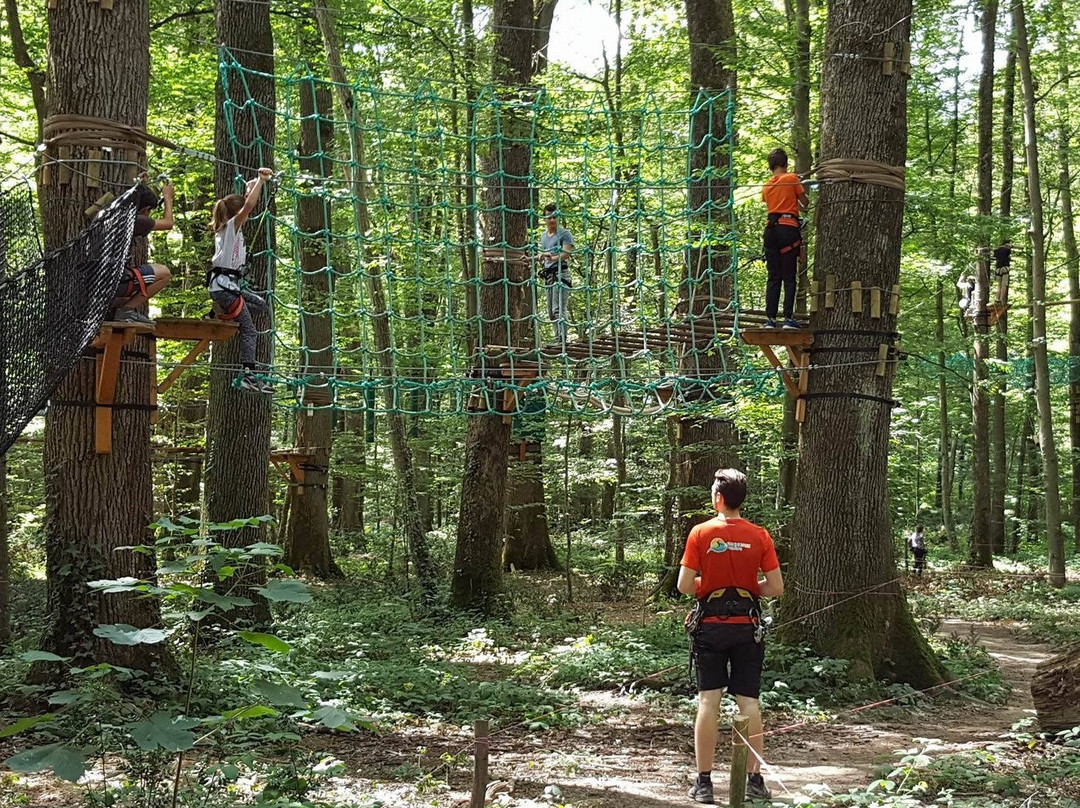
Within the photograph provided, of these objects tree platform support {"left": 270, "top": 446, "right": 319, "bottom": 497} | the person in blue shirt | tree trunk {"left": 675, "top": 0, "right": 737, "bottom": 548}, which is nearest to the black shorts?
the person in blue shirt

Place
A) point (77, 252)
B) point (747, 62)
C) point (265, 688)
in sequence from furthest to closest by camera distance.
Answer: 1. point (747, 62)
2. point (77, 252)
3. point (265, 688)

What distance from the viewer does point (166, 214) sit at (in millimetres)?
5039

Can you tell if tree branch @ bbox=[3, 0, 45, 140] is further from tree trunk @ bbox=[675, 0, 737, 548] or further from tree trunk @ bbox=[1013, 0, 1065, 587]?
tree trunk @ bbox=[1013, 0, 1065, 587]

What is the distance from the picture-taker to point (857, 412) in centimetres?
589

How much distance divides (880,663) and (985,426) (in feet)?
30.4

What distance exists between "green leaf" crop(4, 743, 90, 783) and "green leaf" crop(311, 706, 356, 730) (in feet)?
1.69

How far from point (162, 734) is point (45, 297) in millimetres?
2531

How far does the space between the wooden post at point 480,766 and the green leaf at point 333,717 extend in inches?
16.9

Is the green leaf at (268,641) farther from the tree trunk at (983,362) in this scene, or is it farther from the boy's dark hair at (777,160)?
the tree trunk at (983,362)

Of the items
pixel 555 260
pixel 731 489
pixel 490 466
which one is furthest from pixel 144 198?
pixel 490 466

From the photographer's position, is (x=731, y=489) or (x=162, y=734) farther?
(x=731, y=489)

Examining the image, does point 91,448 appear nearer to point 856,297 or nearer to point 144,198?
point 144,198

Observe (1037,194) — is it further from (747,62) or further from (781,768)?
(781,768)

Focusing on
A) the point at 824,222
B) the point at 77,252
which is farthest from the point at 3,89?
the point at 824,222
